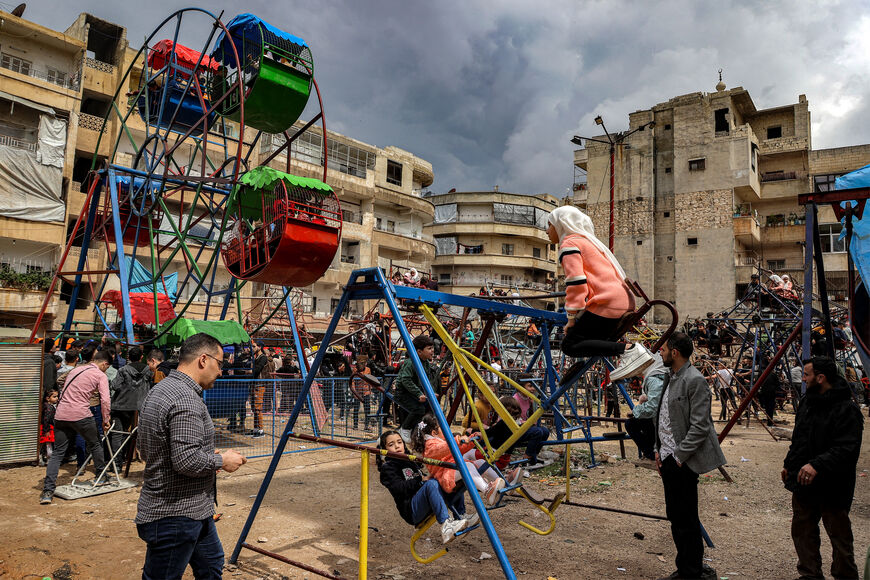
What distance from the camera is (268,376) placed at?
13.1m

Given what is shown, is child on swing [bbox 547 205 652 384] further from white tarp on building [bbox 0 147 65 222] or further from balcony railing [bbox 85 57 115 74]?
balcony railing [bbox 85 57 115 74]

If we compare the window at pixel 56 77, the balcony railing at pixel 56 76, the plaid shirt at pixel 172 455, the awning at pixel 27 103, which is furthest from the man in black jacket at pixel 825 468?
the window at pixel 56 77

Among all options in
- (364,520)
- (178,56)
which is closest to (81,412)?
(364,520)

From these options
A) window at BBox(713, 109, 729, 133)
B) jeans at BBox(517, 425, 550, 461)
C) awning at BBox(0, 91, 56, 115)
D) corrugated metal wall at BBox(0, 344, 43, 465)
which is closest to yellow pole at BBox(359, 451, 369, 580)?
jeans at BBox(517, 425, 550, 461)

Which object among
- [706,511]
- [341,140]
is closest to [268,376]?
[706,511]

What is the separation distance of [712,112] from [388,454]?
43491mm

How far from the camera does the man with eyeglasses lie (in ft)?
9.87

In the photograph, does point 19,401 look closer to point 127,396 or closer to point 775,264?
point 127,396

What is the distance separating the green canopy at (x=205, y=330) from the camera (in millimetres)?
10578

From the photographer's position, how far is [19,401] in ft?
28.0

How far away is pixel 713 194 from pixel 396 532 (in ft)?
132

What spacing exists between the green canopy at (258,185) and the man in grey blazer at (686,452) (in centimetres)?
582

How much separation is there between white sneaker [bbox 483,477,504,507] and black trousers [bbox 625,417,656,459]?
3.09 metres

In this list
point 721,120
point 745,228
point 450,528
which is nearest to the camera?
point 450,528
